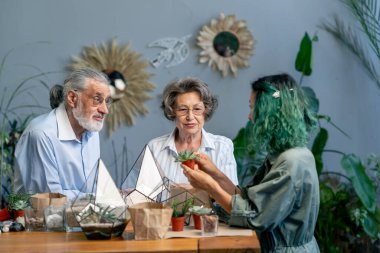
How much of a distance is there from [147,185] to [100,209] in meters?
0.47

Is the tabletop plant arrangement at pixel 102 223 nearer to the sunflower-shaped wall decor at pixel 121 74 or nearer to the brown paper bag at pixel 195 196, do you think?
the brown paper bag at pixel 195 196

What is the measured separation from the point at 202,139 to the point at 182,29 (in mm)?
2184

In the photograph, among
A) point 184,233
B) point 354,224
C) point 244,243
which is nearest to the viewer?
point 244,243

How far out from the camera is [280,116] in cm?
308

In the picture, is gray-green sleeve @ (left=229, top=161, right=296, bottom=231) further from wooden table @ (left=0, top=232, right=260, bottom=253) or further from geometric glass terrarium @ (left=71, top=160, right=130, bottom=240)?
geometric glass terrarium @ (left=71, top=160, right=130, bottom=240)

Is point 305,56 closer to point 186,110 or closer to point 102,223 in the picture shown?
point 186,110

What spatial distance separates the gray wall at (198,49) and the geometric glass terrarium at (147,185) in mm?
2770

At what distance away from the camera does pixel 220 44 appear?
6293 mm

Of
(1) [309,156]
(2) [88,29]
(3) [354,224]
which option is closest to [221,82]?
(2) [88,29]

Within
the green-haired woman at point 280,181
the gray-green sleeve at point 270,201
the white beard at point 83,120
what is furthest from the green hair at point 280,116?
the white beard at point 83,120

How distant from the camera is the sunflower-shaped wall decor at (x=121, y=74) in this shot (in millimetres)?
6301

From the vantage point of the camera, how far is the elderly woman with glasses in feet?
13.9

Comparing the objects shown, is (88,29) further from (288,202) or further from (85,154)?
(288,202)

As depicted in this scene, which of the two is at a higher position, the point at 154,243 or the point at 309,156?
the point at 309,156
